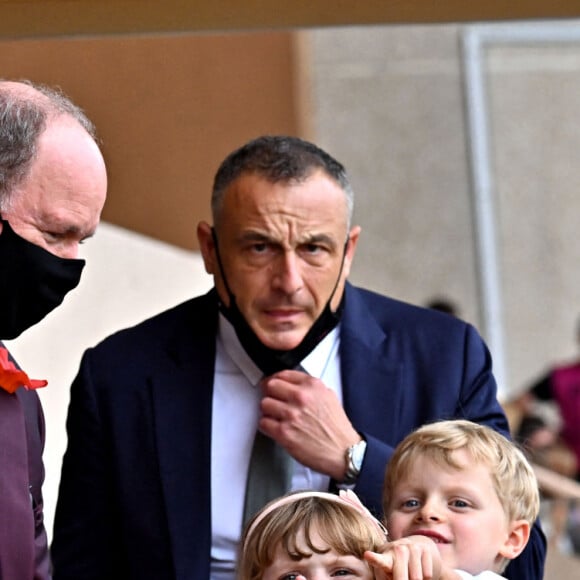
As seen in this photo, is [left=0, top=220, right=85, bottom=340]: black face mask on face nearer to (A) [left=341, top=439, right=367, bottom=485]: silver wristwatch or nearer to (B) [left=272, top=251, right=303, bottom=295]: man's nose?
(B) [left=272, top=251, right=303, bottom=295]: man's nose

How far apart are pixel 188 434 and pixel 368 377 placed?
17.9 inches

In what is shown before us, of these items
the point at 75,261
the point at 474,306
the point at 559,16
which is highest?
the point at 559,16

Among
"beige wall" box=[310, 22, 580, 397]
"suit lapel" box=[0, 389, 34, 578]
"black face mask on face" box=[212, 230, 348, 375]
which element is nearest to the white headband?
"suit lapel" box=[0, 389, 34, 578]

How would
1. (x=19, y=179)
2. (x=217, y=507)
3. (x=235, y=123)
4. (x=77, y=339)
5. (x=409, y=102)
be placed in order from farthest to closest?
Result: 1. (x=409, y=102)
2. (x=235, y=123)
3. (x=77, y=339)
4. (x=217, y=507)
5. (x=19, y=179)

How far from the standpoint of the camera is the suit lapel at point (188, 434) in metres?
3.79

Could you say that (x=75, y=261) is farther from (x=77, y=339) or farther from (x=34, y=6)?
(x=77, y=339)

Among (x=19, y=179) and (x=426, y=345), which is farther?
(x=426, y=345)

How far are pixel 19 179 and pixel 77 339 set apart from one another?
4.49 metres

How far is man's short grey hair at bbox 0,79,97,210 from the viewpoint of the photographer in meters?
3.15

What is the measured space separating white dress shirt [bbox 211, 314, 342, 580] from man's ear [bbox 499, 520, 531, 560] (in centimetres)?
68

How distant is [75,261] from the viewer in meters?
3.21

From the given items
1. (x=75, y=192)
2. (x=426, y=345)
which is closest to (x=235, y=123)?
(x=426, y=345)

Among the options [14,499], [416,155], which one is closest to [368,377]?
[14,499]

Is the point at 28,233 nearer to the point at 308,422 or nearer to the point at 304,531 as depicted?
the point at 304,531
